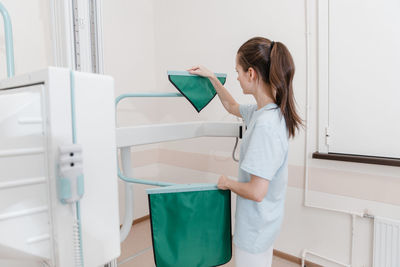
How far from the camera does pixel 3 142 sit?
0.43 meters

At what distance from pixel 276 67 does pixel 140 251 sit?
1.66 metres

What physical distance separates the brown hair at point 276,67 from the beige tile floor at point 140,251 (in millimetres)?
1307

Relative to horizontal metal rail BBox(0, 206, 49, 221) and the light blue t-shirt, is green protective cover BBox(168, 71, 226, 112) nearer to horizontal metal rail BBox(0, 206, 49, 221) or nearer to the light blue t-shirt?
the light blue t-shirt

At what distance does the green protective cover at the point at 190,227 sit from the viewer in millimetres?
1174

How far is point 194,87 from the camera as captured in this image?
1407 millimetres

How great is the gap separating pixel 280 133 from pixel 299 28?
Answer: 1.15 m

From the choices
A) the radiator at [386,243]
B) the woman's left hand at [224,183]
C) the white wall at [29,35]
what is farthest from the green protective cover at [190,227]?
the white wall at [29,35]

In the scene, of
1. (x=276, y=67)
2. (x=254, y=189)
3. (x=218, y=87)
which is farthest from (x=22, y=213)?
(x=218, y=87)

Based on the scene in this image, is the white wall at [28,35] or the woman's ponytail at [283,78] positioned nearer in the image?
the woman's ponytail at [283,78]

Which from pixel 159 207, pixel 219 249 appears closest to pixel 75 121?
pixel 159 207

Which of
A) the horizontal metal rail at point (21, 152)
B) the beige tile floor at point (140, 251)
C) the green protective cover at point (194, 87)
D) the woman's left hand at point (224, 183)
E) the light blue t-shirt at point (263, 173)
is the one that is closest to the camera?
the horizontal metal rail at point (21, 152)

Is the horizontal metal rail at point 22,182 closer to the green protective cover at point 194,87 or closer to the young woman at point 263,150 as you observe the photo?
the young woman at point 263,150

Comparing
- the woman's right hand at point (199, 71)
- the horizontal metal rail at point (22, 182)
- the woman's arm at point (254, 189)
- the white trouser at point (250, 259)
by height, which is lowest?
the white trouser at point (250, 259)

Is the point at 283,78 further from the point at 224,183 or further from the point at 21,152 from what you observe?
the point at 21,152
